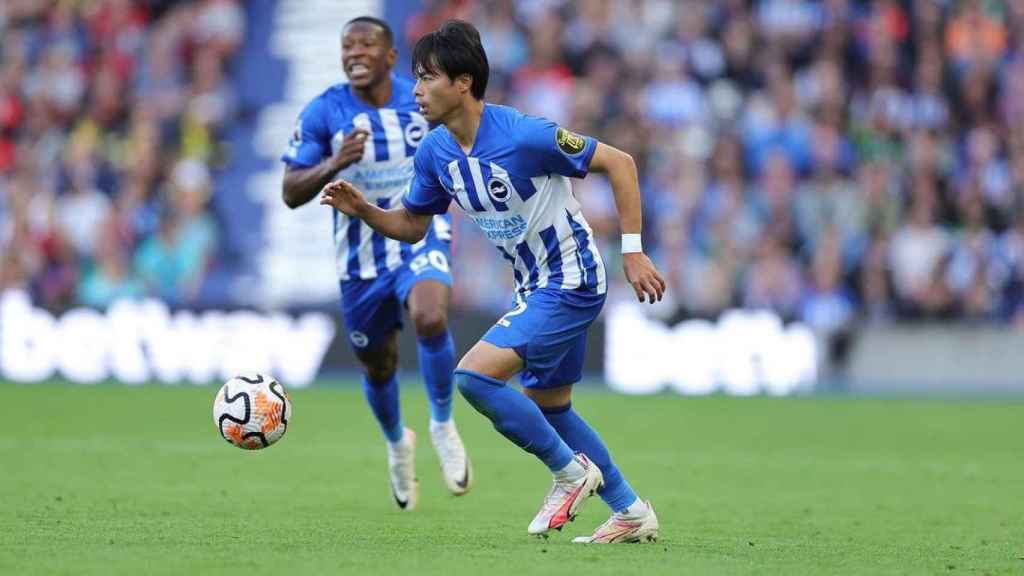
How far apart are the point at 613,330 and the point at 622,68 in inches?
176

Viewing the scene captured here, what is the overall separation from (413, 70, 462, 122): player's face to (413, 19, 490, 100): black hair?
23mm

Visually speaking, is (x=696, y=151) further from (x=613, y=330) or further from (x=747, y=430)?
(x=747, y=430)

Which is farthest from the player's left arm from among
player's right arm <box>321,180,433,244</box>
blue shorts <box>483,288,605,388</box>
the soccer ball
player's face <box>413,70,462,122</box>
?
the soccer ball

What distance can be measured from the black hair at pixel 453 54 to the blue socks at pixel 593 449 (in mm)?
1544

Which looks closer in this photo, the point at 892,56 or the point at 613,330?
the point at 613,330

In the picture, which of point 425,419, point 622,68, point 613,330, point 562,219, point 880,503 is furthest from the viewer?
point 622,68

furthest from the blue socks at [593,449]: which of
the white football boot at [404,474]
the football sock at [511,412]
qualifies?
the white football boot at [404,474]

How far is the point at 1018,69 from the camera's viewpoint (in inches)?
849

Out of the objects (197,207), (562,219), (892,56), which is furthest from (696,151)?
(562,219)

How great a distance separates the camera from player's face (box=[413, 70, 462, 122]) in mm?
7430

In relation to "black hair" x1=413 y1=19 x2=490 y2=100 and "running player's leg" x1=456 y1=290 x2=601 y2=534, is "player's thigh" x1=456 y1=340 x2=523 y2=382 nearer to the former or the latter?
"running player's leg" x1=456 y1=290 x2=601 y2=534

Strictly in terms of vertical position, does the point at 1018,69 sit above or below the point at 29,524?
above

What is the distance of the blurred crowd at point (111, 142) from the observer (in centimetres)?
2067

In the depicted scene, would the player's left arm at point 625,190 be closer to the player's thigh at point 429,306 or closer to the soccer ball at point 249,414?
the soccer ball at point 249,414
